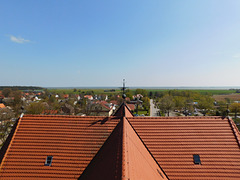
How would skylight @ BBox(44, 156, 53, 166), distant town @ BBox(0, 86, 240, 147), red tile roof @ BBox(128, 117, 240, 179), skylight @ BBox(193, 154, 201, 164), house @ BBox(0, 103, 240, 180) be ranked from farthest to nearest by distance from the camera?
1. distant town @ BBox(0, 86, 240, 147)
2. skylight @ BBox(193, 154, 201, 164)
3. red tile roof @ BBox(128, 117, 240, 179)
4. skylight @ BBox(44, 156, 53, 166)
5. house @ BBox(0, 103, 240, 180)

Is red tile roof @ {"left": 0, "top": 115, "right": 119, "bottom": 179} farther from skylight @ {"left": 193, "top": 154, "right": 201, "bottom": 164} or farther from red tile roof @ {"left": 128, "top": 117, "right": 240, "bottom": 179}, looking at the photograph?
skylight @ {"left": 193, "top": 154, "right": 201, "bottom": 164}

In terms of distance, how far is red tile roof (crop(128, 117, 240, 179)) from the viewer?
22.1 ft

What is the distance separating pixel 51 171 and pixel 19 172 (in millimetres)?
1637

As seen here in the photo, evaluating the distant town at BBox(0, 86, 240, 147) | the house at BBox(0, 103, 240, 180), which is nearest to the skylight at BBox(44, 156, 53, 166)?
the house at BBox(0, 103, 240, 180)

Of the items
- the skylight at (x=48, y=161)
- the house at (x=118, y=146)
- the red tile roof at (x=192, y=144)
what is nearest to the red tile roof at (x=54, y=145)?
the house at (x=118, y=146)

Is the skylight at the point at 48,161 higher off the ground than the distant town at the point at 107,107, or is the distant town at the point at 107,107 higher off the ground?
the skylight at the point at 48,161

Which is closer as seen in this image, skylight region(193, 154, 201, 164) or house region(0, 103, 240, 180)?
house region(0, 103, 240, 180)

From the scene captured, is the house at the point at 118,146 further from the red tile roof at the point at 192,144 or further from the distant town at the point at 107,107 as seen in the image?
the distant town at the point at 107,107

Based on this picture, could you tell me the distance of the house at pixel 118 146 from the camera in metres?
6.41

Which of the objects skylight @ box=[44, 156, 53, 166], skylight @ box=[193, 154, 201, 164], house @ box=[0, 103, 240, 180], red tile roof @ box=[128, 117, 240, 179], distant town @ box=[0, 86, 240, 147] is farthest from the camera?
distant town @ box=[0, 86, 240, 147]

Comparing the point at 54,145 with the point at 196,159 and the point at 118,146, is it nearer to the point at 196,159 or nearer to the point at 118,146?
the point at 118,146

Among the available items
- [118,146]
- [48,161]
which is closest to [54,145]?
[48,161]

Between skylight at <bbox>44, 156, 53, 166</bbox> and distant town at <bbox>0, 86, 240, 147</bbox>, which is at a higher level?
skylight at <bbox>44, 156, 53, 166</bbox>

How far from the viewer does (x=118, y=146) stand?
5.36 meters
